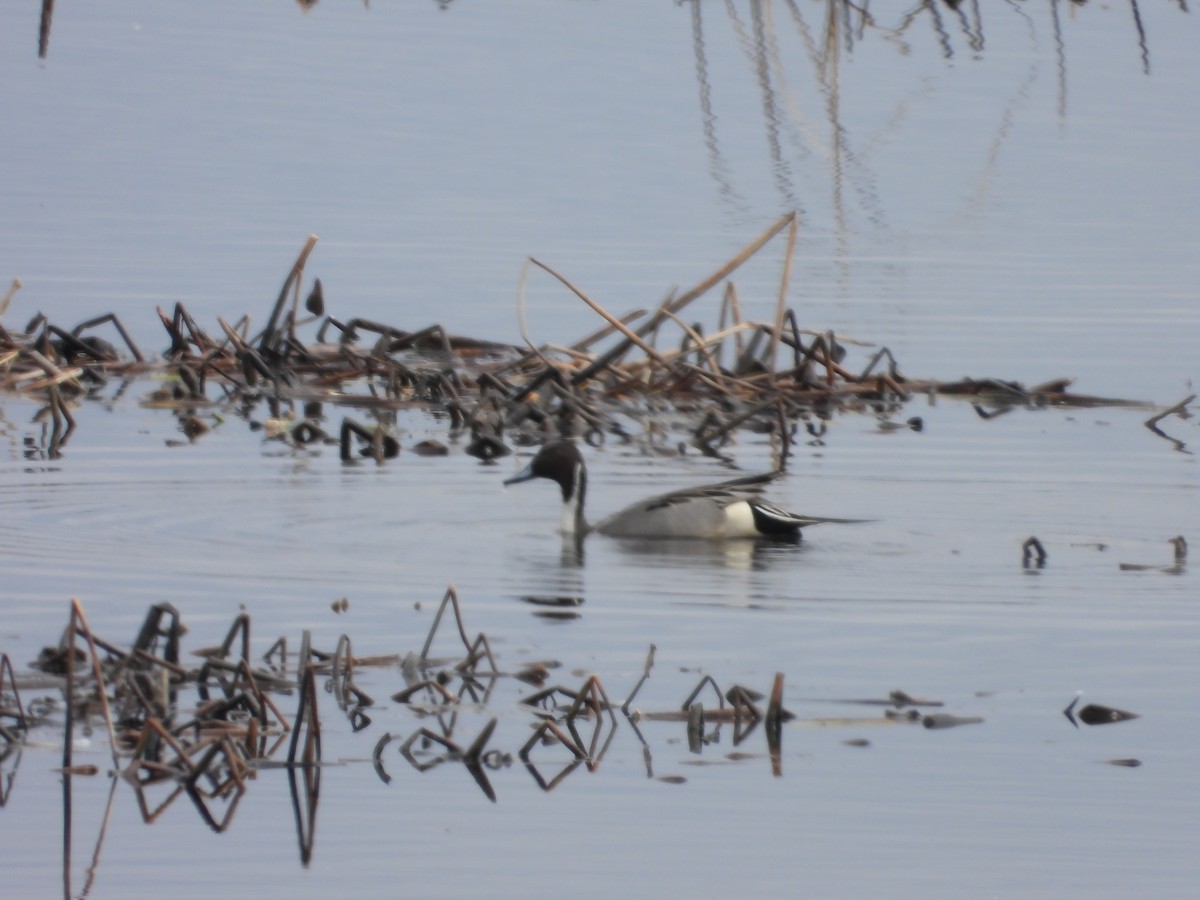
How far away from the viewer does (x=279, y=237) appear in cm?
2102

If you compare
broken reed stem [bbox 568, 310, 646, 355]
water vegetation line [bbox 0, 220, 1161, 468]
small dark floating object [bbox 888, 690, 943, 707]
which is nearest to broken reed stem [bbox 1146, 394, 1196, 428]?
water vegetation line [bbox 0, 220, 1161, 468]

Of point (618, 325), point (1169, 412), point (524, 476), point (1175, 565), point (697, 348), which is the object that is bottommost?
point (1175, 565)

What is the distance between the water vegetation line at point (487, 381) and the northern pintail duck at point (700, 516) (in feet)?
6.21

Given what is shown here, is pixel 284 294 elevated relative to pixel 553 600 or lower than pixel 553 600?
elevated

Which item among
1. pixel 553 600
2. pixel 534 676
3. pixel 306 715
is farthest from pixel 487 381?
pixel 306 715

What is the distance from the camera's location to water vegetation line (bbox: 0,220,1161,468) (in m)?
15.4

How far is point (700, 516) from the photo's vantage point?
1272cm

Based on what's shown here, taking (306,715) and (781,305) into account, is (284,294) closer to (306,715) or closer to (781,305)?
(781,305)

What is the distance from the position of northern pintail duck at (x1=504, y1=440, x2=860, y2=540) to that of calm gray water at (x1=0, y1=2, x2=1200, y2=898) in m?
0.14

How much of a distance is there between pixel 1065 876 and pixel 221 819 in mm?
2335

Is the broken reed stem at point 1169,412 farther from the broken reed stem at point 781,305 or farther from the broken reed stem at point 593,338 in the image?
the broken reed stem at point 593,338

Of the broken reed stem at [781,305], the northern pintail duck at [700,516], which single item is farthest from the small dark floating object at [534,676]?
the broken reed stem at [781,305]

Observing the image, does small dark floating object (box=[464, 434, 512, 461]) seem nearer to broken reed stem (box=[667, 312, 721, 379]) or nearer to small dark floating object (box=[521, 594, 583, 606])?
broken reed stem (box=[667, 312, 721, 379])

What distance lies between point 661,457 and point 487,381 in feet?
4.53
